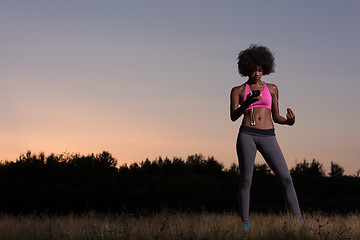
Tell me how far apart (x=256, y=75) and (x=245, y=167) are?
58.6 inches

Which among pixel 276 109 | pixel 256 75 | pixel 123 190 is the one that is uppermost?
pixel 256 75

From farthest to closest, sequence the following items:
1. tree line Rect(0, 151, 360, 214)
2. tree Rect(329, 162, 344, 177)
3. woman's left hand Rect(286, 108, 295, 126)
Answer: tree Rect(329, 162, 344, 177) < tree line Rect(0, 151, 360, 214) < woman's left hand Rect(286, 108, 295, 126)

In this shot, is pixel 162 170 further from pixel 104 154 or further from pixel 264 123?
pixel 264 123

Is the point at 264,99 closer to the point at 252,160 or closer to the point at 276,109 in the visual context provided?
the point at 276,109

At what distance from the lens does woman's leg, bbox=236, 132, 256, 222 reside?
6945 mm

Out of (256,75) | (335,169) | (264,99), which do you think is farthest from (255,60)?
(335,169)

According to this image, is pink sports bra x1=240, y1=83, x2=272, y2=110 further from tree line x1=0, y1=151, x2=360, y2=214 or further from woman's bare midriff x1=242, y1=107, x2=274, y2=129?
tree line x1=0, y1=151, x2=360, y2=214

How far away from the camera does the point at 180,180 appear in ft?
54.6

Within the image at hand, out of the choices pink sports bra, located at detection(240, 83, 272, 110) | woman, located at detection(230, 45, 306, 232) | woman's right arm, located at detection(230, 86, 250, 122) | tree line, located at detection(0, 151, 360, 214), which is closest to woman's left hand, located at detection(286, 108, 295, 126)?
woman, located at detection(230, 45, 306, 232)

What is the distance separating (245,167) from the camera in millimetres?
6977

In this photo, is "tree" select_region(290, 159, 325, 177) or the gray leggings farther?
"tree" select_region(290, 159, 325, 177)

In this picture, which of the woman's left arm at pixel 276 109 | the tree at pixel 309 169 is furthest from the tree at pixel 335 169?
the woman's left arm at pixel 276 109

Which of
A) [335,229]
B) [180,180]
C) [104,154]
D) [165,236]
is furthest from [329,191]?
[165,236]

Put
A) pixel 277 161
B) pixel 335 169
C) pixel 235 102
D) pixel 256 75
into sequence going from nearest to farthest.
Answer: pixel 277 161 < pixel 235 102 < pixel 256 75 < pixel 335 169
